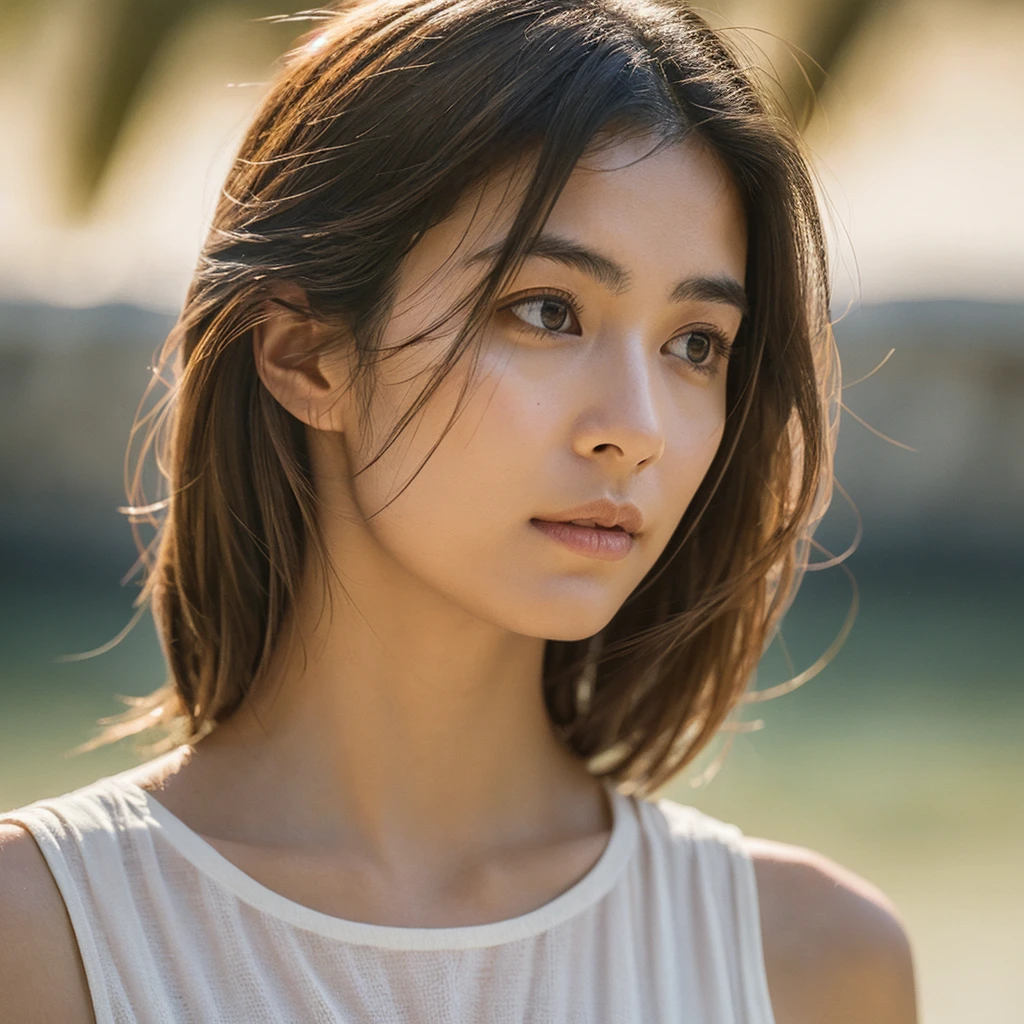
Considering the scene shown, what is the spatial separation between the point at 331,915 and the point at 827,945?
451 mm

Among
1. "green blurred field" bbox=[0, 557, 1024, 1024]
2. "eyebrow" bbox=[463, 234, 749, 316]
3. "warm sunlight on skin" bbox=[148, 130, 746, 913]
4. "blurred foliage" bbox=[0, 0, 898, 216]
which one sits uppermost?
A: "blurred foliage" bbox=[0, 0, 898, 216]

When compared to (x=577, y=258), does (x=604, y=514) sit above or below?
below

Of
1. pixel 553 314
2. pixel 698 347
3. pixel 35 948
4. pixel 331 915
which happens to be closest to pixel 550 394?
pixel 553 314

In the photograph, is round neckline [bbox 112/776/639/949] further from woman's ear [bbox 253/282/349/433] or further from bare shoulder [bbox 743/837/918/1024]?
woman's ear [bbox 253/282/349/433]

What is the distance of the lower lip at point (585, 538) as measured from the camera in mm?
1144

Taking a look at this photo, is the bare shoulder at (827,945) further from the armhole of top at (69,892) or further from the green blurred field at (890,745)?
the green blurred field at (890,745)

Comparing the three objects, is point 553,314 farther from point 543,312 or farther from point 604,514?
point 604,514

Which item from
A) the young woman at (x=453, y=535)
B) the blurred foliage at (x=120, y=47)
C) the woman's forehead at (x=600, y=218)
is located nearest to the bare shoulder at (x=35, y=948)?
the young woman at (x=453, y=535)

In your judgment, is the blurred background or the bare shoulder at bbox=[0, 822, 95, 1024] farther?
the blurred background

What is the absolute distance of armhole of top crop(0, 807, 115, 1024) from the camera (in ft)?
3.43

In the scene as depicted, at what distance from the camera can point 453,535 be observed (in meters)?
1.16

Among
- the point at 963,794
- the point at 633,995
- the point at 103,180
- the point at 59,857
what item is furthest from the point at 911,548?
the point at 59,857

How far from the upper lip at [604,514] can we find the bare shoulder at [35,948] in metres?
0.45

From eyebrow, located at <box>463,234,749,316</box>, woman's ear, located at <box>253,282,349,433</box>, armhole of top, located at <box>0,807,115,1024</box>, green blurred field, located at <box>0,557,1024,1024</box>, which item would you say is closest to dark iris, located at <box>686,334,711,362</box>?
eyebrow, located at <box>463,234,749,316</box>
